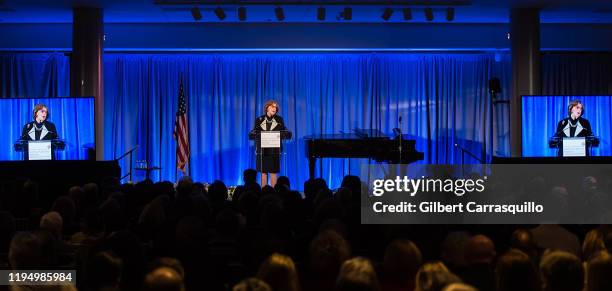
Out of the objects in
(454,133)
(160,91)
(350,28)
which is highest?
(350,28)

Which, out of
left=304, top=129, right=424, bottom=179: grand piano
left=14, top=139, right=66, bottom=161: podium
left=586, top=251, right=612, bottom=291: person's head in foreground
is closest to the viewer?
left=586, top=251, right=612, bottom=291: person's head in foreground

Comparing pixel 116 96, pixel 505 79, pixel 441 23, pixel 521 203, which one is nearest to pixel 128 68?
pixel 116 96

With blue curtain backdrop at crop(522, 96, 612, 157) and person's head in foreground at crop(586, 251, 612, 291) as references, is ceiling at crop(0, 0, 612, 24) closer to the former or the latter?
blue curtain backdrop at crop(522, 96, 612, 157)

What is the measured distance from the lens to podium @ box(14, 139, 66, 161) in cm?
1224

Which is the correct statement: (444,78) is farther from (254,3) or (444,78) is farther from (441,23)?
(254,3)

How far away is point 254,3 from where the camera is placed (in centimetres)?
1234

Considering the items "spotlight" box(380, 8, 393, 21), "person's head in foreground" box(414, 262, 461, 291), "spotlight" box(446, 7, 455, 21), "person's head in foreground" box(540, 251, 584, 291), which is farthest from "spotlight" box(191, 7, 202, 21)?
"person's head in foreground" box(540, 251, 584, 291)

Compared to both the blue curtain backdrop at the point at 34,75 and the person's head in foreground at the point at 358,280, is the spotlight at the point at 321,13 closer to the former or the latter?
the blue curtain backdrop at the point at 34,75

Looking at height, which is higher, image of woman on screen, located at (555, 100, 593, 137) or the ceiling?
the ceiling

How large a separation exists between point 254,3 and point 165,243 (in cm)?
766

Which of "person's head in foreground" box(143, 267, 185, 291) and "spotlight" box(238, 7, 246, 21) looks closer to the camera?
"person's head in foreground" box(143, 267, 185, 291)

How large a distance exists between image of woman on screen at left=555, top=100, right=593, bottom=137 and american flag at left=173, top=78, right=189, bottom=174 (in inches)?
267

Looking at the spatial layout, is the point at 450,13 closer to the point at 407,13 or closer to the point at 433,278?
the point at 407,13

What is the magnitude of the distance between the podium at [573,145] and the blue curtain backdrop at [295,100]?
2894 mm
